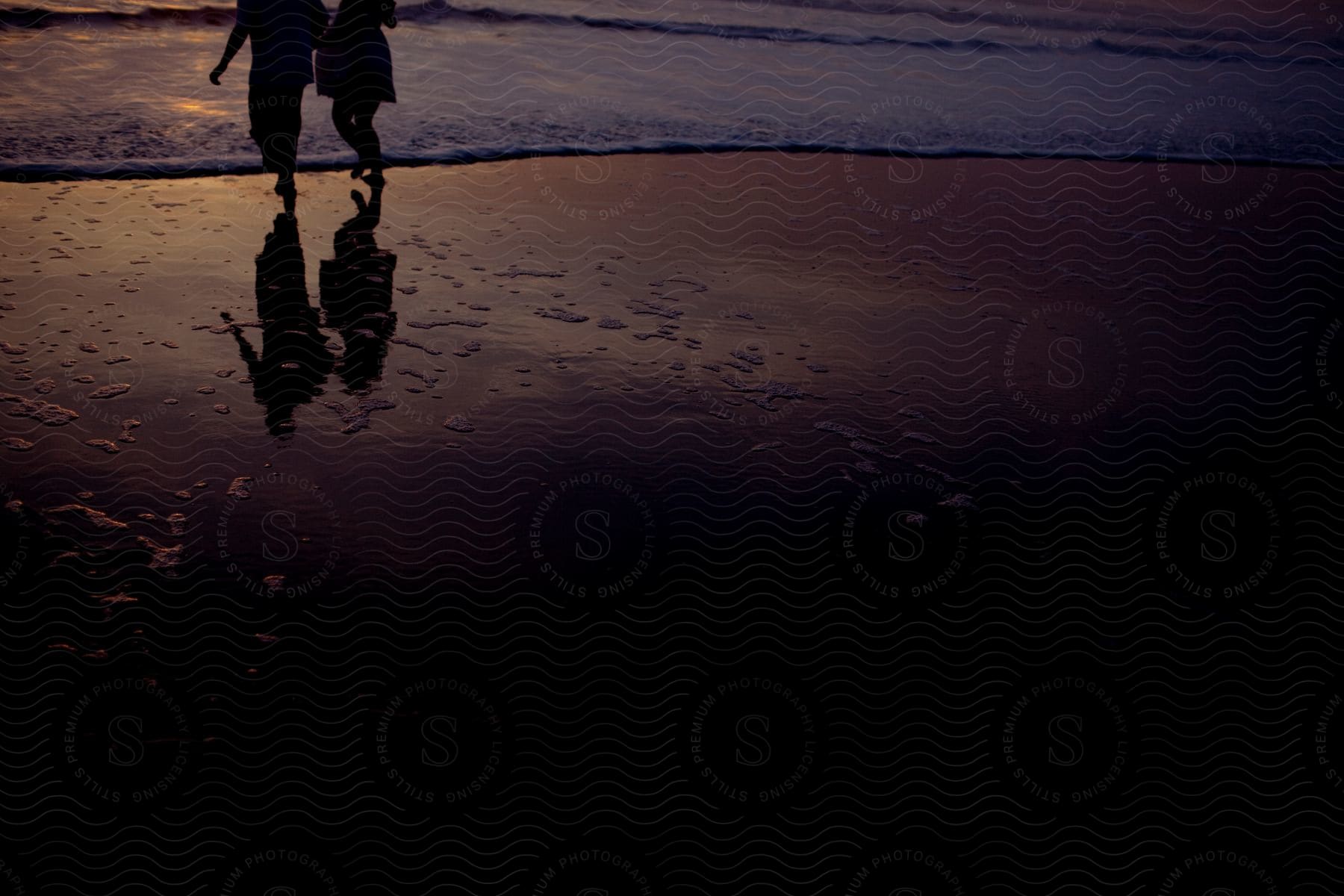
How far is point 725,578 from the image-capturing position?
370 centimetres

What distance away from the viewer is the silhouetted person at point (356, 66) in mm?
7559

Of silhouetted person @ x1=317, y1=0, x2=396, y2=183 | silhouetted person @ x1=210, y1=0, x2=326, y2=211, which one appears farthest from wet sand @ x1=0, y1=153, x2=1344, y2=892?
silhouetted person @ x1=317, y1=0, x2=396, y2=183

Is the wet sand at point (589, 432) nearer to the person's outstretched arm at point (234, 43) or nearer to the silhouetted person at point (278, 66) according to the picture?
the silhouetted person at point (278, 66)

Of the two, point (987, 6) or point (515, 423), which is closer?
point (515, 423)

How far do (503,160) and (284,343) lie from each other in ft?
12.9

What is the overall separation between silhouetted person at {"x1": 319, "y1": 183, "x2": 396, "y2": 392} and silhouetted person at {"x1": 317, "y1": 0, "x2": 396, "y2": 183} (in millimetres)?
1028

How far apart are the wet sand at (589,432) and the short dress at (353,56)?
838 millimetres

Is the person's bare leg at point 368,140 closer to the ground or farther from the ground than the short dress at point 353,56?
closer to the ground

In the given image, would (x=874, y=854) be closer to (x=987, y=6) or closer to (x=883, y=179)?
(x=883, y=179)

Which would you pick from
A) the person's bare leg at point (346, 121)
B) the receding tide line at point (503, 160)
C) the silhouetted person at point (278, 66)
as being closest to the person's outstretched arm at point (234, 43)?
the silhouetted person at point (278, 66)

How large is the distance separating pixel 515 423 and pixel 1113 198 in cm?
632

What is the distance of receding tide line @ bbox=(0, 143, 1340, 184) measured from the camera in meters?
7.70

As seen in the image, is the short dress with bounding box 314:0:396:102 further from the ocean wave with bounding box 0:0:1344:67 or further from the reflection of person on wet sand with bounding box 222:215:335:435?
the ocean wave with bounding box 0:0:1344:67

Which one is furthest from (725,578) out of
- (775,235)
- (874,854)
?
(775,235)
